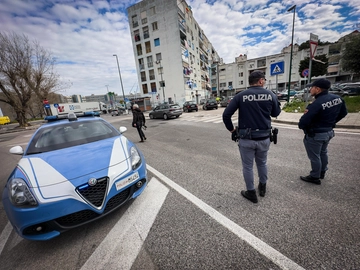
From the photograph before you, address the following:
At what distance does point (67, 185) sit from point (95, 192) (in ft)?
1.05

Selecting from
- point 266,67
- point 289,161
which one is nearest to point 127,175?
point 289,161

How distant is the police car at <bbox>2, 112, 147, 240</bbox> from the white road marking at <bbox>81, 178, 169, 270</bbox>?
12.4 inches

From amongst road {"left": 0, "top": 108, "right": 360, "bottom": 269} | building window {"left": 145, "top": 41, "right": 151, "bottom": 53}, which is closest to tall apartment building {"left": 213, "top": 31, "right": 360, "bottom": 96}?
building window {"left": 145, "top": 41, "right": 151, "bottom": 53}

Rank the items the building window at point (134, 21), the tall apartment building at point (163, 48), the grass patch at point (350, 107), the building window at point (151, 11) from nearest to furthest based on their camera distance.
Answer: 1. the grass patch at point (350, 107)
2. the tall apartment building at point (163, 48)
3. the building window at point (151, 11)
4. the building window at point (134, 21)

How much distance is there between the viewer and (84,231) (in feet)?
6.77

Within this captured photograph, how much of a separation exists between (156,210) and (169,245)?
645 millimetres

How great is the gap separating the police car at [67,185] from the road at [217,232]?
0.32 metres

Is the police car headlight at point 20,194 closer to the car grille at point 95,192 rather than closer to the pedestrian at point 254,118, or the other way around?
the car grille at point 95,192

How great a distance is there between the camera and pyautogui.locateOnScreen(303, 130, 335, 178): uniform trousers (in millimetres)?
2547

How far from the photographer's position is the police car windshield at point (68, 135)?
2.75 meters

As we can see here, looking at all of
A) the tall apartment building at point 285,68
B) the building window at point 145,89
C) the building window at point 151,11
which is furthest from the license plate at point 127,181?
the building window at point 151,11

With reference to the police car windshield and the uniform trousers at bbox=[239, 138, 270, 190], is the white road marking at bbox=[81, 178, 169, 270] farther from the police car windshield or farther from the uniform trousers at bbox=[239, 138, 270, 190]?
the police car windshield

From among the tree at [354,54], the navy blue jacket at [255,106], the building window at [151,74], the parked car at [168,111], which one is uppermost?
the building window at [151,74]

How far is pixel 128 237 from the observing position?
6.32 ft
